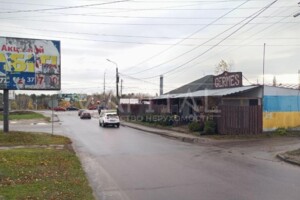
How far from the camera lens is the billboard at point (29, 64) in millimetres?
25188

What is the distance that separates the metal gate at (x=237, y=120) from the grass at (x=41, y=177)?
527 inches

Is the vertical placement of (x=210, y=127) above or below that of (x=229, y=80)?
below

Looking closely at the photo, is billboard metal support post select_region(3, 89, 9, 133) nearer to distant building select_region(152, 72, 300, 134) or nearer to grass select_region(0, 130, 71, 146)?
grass select_region(0, 130, 71, 146)

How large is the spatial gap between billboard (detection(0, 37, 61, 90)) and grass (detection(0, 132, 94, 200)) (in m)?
10.2

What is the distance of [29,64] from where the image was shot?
25984 mm

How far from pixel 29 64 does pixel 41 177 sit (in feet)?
53.7

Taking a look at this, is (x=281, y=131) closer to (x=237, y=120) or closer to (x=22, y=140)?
(x=237, y=120)

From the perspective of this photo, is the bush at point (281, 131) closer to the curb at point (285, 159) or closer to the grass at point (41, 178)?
the curb at point (285, 159)

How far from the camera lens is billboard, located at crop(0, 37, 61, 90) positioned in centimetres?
2519

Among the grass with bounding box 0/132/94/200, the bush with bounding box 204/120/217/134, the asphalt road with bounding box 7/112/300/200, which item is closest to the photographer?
the grass with bounding box 0/132/94/200

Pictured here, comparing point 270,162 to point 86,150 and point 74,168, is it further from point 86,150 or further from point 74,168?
point 86,150

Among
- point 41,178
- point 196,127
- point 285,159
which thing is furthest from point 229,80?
point 41,178

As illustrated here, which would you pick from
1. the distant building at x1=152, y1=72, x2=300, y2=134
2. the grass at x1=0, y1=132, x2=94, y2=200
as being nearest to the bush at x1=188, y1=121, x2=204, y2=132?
the distant building at x1=152, y1=72, x2=300, y2=134

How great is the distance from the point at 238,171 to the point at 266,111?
16.1 meters
